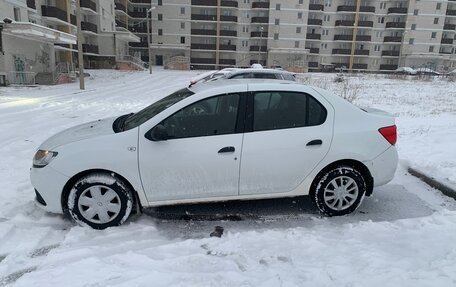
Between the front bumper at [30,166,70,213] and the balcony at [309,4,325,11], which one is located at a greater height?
the balcony at [309,4,325,11]

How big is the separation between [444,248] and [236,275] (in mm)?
2258

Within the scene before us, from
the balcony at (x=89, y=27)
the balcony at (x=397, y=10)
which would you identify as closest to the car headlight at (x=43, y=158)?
the balcony at (x=89, y=27)

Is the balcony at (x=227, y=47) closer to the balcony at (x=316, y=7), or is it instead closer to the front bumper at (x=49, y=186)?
→ the balcony at (x=316, y=7)

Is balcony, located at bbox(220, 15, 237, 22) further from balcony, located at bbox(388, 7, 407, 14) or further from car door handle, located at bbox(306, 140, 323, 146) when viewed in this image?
car door handle, located at bbox(306, 140, 323, 146)

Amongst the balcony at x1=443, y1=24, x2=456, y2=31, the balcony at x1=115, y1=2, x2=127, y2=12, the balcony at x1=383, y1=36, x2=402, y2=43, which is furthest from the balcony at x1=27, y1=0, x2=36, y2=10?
the balcony at x1=443, y1=24, x2=456, y2=31

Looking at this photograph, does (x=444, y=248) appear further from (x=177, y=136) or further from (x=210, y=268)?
(x=177, y=136)

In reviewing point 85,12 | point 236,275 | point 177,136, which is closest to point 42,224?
point 177,136

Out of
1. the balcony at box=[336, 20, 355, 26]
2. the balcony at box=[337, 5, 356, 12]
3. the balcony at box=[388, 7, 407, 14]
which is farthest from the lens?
the balcony at box=[388, 7, 407, 14]

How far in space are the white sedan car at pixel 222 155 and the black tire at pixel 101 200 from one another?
0.01m

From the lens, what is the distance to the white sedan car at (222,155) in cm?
399

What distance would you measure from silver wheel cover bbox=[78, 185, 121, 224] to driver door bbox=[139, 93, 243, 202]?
40 cm

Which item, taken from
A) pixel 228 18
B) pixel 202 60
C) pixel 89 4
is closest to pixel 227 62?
pixel 202 60

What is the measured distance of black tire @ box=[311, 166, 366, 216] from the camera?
14.4ft

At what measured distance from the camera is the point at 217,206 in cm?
473
